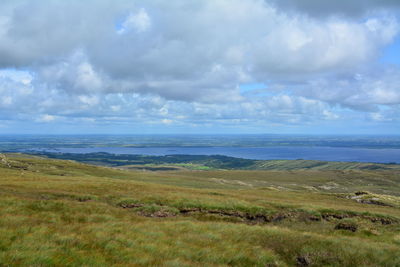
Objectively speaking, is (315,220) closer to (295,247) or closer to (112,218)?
(295,247)

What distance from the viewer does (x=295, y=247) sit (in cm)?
1481

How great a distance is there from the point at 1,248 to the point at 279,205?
26554 mm

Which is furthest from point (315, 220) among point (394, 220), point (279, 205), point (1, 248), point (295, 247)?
point (1, 248)

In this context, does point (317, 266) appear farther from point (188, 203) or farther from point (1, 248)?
point (188, 203)

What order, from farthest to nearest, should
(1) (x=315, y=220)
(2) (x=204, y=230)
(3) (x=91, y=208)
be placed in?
(1) (x=315, y=220), (3) (x=91, y=208), (2) (x=204, y=230)

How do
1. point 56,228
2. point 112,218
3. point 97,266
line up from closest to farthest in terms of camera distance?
point 97,266 → point 56,228 → point 112,218

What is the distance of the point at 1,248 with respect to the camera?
10148 mm

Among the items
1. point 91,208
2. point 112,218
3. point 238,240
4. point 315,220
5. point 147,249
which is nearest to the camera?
point 147,249

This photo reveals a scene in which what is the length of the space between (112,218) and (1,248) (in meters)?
9.02

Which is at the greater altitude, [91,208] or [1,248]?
[1,248]

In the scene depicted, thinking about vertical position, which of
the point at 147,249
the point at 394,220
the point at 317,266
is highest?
the point at 147,249

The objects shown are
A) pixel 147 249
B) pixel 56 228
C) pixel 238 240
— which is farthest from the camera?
pixel 238 240

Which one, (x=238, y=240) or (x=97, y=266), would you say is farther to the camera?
(x=238, y=240)

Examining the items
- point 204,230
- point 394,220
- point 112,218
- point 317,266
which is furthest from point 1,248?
point 394,220
